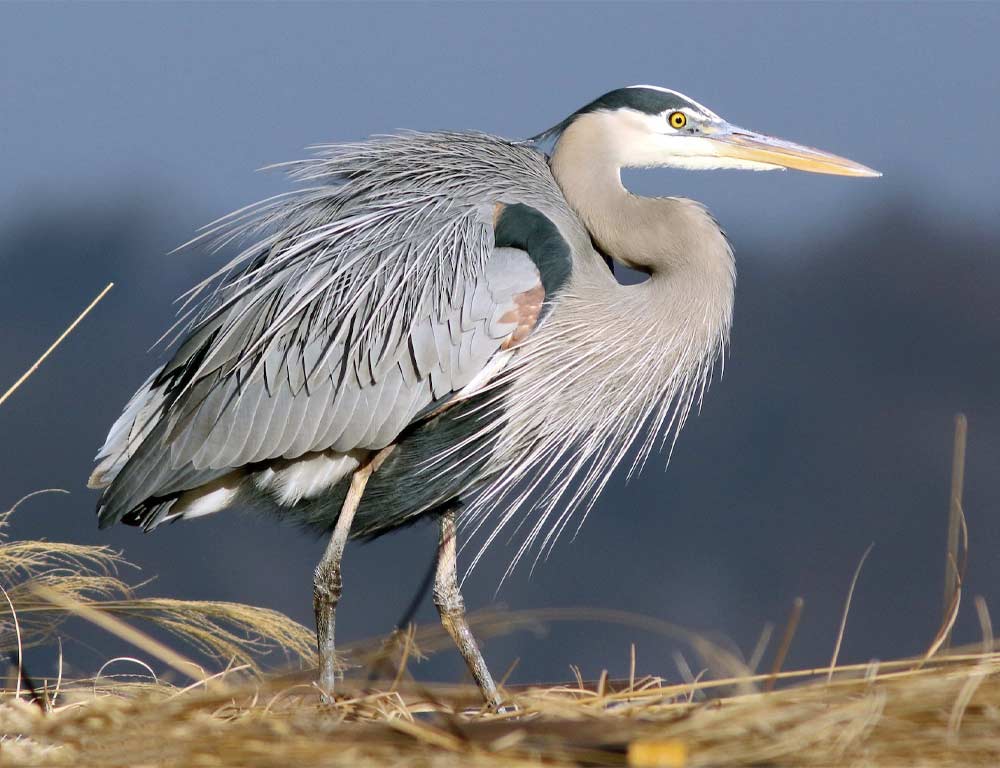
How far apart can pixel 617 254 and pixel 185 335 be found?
1.14 m

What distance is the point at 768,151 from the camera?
341 centimetres

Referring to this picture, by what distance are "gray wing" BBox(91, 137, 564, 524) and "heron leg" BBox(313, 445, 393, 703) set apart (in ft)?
0.34

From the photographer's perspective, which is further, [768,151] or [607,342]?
[768,151]

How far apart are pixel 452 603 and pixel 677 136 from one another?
4.38 ft

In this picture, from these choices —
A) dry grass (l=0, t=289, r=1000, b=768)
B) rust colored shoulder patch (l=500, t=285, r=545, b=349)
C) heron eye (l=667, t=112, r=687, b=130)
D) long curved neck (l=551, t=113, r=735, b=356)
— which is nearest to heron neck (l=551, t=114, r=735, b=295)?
long curved neck (l=551, t=113, r=735, b=356)

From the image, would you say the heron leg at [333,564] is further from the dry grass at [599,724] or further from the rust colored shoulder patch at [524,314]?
the dry grass at [599,724]

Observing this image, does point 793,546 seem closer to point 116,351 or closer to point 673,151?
point 116,351

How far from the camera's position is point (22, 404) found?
22.9 meters

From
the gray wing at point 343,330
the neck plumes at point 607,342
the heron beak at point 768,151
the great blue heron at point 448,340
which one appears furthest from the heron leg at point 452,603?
the heron beak at point 768,151

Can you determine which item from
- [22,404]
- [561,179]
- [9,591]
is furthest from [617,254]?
[22,404]

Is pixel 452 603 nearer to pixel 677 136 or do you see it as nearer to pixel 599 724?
pixel 677 136

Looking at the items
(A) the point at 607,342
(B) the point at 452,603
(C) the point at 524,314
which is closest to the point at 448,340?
(C) the point at 524,314

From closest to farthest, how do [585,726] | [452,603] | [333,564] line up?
1. [585,726]
2. [333,564]
3. [452,603]

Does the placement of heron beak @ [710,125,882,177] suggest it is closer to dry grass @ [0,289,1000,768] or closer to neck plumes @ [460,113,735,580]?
neck plumes @ [460,113,735,580]
